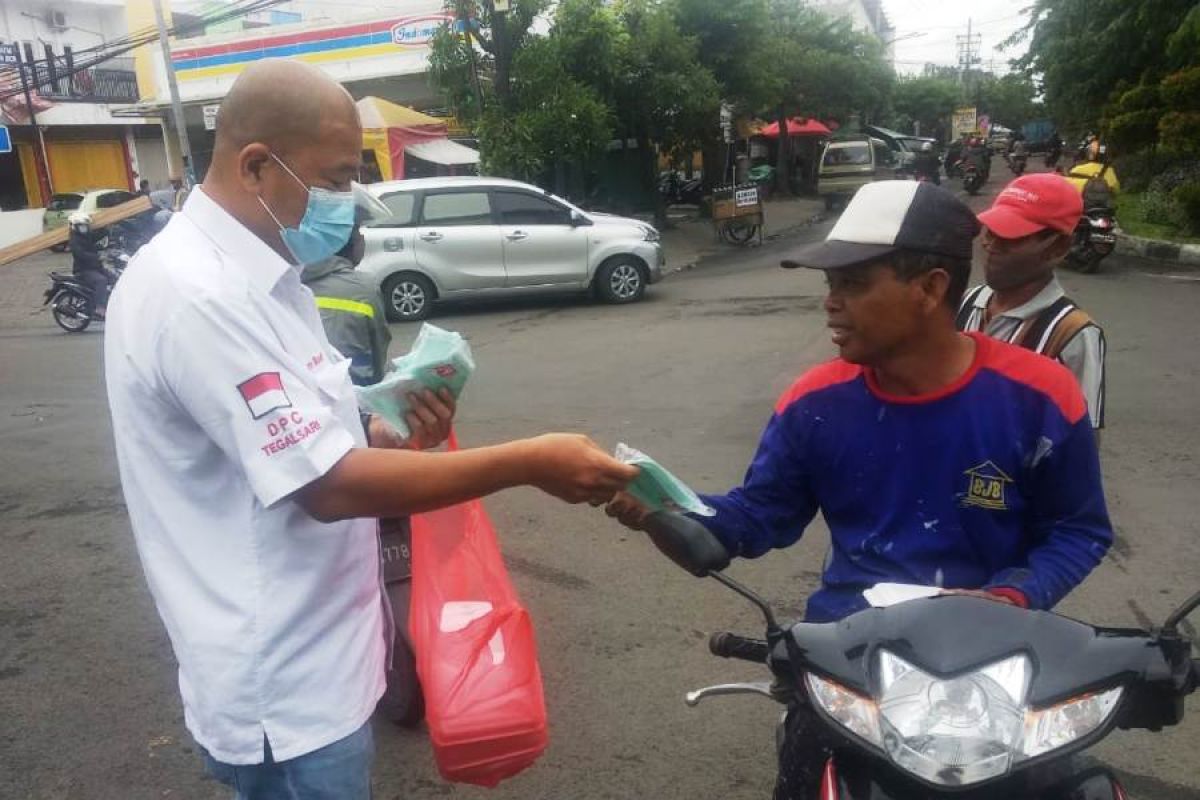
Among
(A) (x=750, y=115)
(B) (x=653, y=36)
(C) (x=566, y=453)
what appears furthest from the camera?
(A) (x=750, y=115)

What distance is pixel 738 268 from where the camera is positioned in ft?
53.9

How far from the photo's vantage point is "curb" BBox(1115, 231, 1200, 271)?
45.4 feet

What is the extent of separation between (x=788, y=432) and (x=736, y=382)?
20.0 ft

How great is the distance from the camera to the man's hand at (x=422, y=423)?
77.9 inches

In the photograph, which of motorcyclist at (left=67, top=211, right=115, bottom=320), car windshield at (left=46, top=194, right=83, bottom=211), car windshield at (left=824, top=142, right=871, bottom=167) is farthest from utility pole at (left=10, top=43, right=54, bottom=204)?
car windshield at (left=824, top=142, right=871, bottom=167)

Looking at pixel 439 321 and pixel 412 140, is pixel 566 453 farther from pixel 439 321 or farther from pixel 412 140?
pixel 412 140

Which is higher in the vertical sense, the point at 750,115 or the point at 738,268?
the point at 750,115

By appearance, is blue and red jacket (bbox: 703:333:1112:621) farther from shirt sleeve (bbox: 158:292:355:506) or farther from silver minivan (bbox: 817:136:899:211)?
silver minivan (bbox: 817:136:899:211)

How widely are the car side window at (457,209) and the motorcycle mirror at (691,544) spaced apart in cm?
1077

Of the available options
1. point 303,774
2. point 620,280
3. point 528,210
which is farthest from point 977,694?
point 620,280

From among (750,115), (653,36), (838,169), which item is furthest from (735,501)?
(838,169)

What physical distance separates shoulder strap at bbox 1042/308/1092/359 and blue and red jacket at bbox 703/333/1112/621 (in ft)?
3.41

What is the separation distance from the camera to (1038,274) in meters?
2.97

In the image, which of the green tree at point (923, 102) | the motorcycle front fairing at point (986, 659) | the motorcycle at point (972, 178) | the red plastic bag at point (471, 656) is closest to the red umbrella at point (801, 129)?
the motorcycle at point (972, 178)
